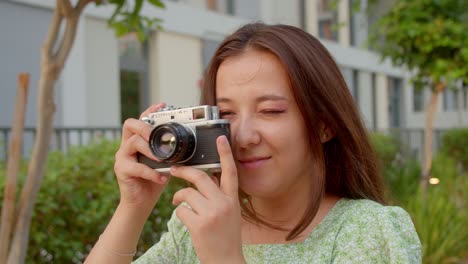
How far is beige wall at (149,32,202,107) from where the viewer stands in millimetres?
10320

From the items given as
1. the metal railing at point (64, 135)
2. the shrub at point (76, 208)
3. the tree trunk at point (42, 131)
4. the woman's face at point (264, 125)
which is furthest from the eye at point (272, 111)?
the metal railing at point (64, 135)

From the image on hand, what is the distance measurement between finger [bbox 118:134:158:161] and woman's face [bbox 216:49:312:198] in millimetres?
198

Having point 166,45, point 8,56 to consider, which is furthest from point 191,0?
point 8,56

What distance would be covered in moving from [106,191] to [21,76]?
51.7 inches

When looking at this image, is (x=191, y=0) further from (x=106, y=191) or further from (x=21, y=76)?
(x=21, y=76)

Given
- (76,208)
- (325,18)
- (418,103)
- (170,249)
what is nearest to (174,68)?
(325,18)

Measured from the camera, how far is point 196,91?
434 inches

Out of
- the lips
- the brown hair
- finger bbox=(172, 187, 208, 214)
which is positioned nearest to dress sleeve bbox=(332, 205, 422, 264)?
the brown hair

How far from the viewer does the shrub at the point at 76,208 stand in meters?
3.46

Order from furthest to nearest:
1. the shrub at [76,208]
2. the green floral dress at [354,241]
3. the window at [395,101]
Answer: the window at [395,101] → the shrub at [76,208] → the green floral dress at [354,241]

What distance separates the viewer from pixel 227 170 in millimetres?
1390

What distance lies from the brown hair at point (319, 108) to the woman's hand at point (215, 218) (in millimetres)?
291

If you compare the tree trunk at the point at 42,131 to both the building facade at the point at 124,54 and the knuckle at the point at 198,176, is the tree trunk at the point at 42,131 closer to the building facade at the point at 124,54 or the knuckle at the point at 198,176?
the knuckle at the point at 198,176

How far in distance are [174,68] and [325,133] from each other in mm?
9129
